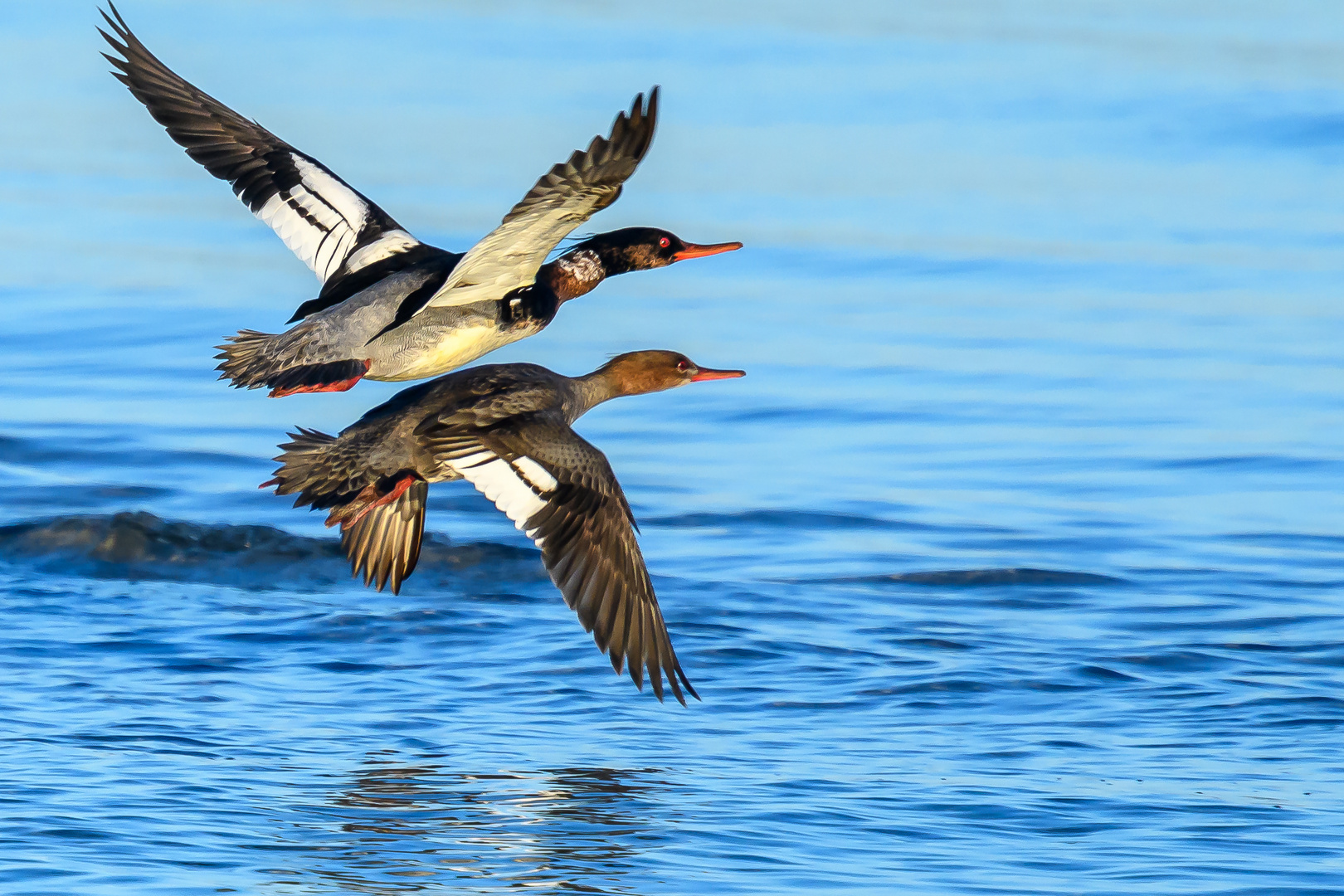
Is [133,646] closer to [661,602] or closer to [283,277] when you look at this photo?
[661,602]

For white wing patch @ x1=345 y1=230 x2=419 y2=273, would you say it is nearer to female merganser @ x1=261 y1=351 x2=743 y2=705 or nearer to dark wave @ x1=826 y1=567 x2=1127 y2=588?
female merganser @ x1=261 y1=351 x2=743 y2=705

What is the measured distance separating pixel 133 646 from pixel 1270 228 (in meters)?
9.09

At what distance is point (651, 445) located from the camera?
1188 centimetres

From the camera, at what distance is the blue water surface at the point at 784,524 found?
270 inches

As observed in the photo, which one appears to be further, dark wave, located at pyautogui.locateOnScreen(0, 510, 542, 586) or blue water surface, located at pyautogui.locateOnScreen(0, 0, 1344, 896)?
dark wave, located at pyautogui.locateOnScreen(0, 510, 542, 586)

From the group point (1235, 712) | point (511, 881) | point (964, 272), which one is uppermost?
point (964, 272)

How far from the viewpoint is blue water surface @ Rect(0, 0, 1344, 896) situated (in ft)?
22.5

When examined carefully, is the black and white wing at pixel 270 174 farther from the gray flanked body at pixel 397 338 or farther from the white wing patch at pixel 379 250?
the gray flanked body at pixel 397 338

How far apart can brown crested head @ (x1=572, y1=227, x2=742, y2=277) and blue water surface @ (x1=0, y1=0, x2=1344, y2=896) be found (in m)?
1.61

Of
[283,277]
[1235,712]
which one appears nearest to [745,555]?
[1235,712]

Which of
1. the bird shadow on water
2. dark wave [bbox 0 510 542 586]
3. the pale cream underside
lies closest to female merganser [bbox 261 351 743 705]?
the pale cream underside

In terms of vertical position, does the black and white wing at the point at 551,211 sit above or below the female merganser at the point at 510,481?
above

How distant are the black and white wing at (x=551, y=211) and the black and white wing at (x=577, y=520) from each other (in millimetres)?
493

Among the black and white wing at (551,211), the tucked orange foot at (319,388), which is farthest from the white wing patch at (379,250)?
the tucked orange foot at (319,388)
